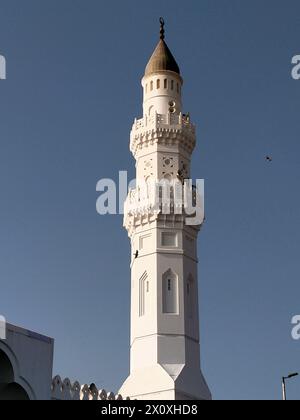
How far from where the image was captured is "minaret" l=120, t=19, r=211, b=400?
94.1ft

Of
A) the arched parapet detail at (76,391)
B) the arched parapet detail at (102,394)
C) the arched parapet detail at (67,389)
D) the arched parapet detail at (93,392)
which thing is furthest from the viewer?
the arched parapet detail at (102,394)

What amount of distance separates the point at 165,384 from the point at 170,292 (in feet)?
11.7

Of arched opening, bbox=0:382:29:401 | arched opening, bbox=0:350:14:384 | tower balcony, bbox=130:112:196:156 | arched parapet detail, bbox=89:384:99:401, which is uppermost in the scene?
tower balcony, bbox=130:112:196:156

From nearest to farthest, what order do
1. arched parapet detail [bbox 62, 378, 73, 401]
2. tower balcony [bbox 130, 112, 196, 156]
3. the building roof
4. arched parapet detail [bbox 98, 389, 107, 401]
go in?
arched parapet detail [bbox 62, 378, 73, 401] < arched parapet detail [bbox 98, 389, 107, 401] < tower balcony [bbox 130, 112, 196, 156] < the building roof

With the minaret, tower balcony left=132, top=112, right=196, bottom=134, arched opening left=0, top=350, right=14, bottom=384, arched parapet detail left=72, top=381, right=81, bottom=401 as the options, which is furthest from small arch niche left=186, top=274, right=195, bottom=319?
arched opening left=0, top=350, right=14, bottom=384

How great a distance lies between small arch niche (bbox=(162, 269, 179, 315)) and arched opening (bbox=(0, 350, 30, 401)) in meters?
11.0

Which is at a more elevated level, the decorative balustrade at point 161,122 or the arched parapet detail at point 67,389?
the decorative balustrade at point 161,122

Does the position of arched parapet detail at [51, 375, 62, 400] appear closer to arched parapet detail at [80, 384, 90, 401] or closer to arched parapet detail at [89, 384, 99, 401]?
arched parapet detail at [80, 384, 90, 401]

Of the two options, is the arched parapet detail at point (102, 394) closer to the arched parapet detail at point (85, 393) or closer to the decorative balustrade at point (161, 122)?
the arched parapet detail at point (85, 393)

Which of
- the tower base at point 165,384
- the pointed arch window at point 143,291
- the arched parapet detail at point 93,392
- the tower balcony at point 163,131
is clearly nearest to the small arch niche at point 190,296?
the pointed arch window at point 143,291

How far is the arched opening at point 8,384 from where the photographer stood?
18.5 meters

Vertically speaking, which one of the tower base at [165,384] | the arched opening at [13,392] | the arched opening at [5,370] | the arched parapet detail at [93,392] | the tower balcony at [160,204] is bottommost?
the arched opening at [13,392]

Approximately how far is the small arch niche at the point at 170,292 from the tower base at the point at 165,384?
2165 mm
